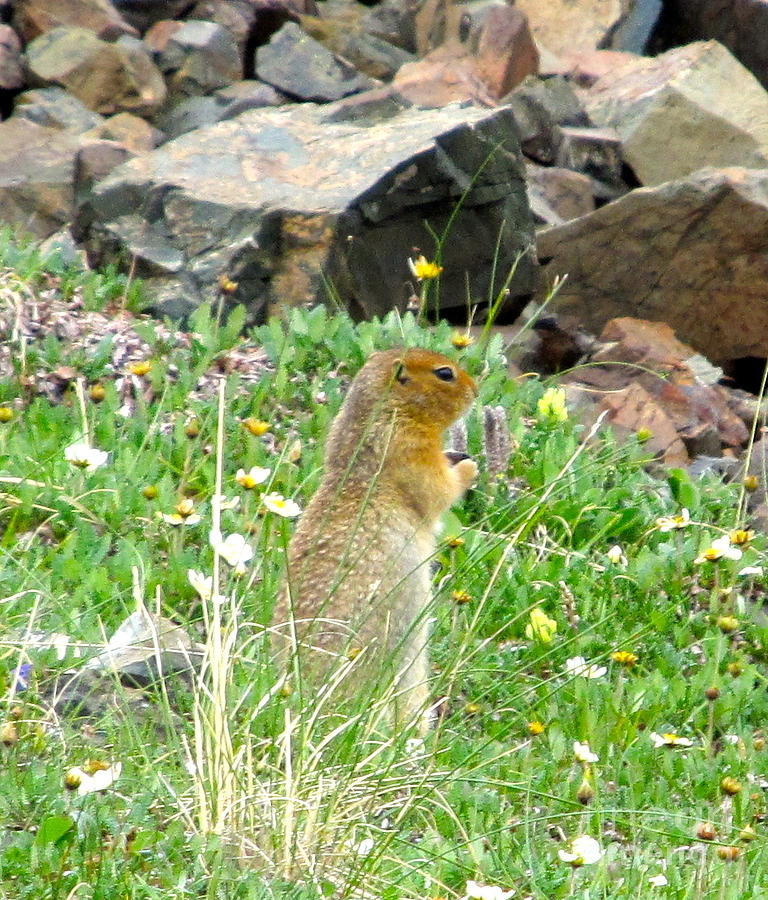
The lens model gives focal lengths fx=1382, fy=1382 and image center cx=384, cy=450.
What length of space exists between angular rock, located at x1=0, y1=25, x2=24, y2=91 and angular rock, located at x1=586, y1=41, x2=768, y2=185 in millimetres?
5566

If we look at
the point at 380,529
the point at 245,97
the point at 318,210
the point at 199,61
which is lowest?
the point at 245,97

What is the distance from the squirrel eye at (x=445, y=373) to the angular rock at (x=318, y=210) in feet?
8.77

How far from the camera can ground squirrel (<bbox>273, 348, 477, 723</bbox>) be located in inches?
161

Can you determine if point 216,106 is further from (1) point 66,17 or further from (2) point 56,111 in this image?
(1) point 66,17

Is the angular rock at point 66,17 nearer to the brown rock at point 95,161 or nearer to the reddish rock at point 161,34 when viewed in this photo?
the reddish rock at point 161,34

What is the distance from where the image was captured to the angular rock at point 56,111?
12.4 metres

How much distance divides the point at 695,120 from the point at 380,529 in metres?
8.80

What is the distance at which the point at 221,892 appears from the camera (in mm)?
3062

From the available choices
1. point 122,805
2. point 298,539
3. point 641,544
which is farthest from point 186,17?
point 122,805

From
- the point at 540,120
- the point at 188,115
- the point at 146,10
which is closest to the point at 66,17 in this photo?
the point at 146,10

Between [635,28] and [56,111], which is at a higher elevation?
[635,28]

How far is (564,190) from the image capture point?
39.0ft

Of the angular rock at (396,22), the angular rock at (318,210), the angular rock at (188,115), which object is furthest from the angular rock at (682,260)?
the angular rock at (396,22)

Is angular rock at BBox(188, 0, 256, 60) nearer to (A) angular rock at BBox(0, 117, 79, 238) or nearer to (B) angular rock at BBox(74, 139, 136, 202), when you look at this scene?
(A) angular rock at BBox(0, 117, 79, 238)
